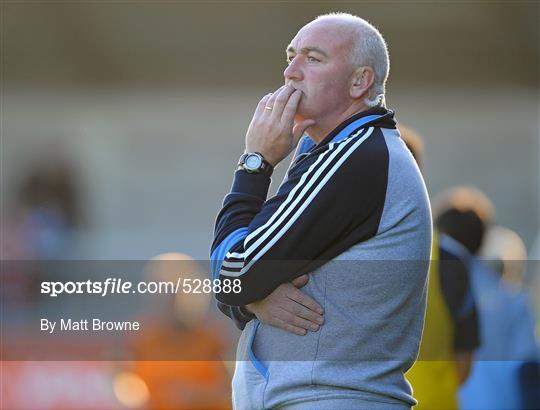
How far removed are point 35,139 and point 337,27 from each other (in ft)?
36.9

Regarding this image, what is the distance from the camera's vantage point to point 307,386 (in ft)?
8.49

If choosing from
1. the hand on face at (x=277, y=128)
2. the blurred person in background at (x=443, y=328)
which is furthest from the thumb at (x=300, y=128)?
the blurred person in background at (x=443, y=328)

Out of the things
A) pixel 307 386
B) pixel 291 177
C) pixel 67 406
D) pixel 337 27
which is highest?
pixel 337 27

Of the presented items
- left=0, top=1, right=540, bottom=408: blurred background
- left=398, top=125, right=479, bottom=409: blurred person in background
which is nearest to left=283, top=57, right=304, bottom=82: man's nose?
left=398, top=125, right=479, bottom=409: blurred person in background

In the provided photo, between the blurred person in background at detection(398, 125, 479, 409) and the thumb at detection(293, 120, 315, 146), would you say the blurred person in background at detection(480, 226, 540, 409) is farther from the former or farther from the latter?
the thumb at detection(293, 120, 315, 146)

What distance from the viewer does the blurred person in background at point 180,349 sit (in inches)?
190

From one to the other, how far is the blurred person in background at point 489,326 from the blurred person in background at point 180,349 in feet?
3.75

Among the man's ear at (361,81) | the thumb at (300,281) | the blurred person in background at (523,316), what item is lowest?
the blurred person in background at (523,316)

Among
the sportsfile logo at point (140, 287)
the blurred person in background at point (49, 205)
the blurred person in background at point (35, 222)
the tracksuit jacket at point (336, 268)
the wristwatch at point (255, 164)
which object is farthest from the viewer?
the blurred person in background at point (49, 205)

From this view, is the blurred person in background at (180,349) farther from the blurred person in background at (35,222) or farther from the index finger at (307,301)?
the index finger at (307,301)

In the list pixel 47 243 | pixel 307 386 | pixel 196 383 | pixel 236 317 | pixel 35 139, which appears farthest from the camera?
pixel 35 139

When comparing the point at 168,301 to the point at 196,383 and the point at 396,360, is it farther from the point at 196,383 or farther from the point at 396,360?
the point at 396,360

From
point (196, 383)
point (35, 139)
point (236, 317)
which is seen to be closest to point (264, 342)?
point (236, 317)

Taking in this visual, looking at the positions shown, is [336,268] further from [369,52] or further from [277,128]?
[369,52]
